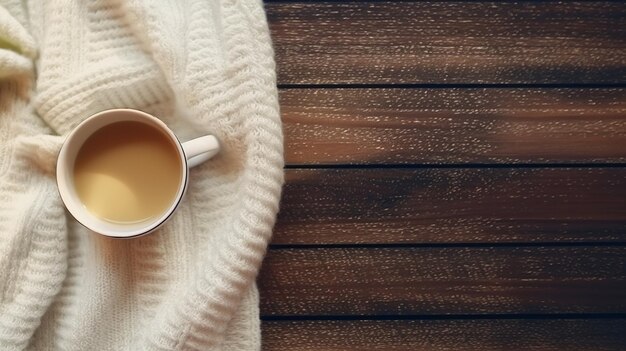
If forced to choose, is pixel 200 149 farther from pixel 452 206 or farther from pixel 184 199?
pixel 452 206

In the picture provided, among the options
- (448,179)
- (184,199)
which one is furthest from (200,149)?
(448,179)

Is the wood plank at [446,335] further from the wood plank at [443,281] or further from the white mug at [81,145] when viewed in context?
the white mug at [81,145]

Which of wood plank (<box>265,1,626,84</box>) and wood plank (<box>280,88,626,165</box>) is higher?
wood plank (<box>265,1,626,84</box>)

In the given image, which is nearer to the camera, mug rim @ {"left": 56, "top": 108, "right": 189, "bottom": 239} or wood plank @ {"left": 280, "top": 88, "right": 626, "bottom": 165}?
mug rim @ {"left": 56, "top": 108, "right": 189, "bottom": 239}

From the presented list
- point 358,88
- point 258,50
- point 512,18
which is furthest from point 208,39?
point 512,18

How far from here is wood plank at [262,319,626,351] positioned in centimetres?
65

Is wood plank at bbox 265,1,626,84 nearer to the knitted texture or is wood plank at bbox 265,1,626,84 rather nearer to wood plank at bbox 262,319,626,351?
the knitted texture

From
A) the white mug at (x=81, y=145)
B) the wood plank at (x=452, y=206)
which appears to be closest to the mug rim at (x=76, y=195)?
the white mug at (x=81, y=145)

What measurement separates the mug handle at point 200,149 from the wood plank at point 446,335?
17 cm

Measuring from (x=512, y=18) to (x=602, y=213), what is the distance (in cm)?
21

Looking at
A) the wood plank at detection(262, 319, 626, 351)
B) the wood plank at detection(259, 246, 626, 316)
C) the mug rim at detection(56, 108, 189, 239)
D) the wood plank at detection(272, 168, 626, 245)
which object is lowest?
the wood plank at detection(262, 319, 626, 351)

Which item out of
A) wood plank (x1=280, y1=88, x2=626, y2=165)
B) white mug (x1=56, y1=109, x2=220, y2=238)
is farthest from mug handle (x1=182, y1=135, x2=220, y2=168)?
wood plank (x1=280, y1=88, x2=626, y2=165)

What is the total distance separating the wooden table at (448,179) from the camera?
2.13 feet

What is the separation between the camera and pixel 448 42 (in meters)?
0.67
